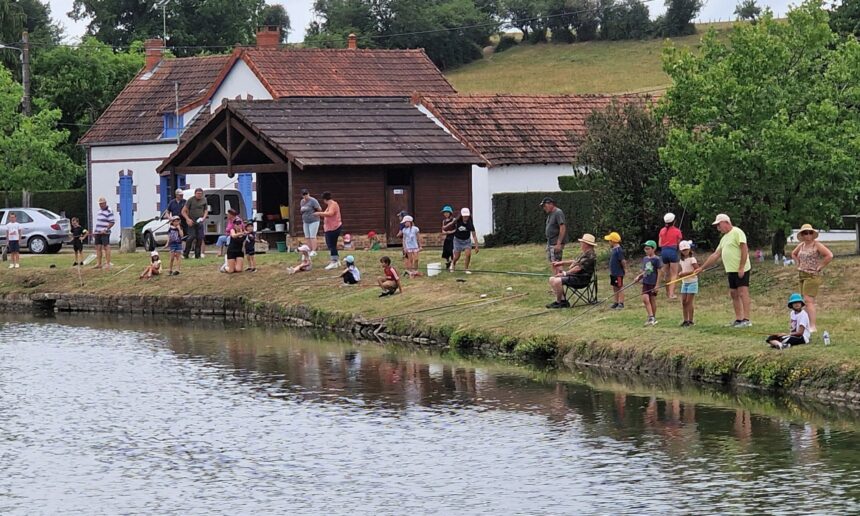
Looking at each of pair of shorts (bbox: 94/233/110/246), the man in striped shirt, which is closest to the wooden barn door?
the man in striped shirt

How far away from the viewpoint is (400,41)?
10294 cm

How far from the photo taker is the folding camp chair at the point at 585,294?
2941 cm

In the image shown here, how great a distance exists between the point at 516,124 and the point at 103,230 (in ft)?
49.2

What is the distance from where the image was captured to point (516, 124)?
166 feet

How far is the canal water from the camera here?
17.2m

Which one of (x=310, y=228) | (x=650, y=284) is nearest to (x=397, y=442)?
(x=650, y=284)

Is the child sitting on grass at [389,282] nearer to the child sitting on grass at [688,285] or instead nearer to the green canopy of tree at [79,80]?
the child sitting on grass at [688,285]

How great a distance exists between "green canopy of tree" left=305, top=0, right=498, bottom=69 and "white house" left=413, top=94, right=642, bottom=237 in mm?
50602

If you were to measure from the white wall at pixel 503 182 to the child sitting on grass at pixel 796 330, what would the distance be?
2489 cm

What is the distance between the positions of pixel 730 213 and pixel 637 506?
→ 16.5 metres

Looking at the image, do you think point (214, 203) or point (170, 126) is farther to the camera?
point (170, 126)

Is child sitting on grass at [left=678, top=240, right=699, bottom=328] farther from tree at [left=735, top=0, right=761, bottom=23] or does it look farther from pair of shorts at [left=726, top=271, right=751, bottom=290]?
tree at [left=735, top=0, right=761, bottom=23]

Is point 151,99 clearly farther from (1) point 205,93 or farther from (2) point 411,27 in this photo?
(2) point 411,27

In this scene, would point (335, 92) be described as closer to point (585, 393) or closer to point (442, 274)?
point (442, 274)
